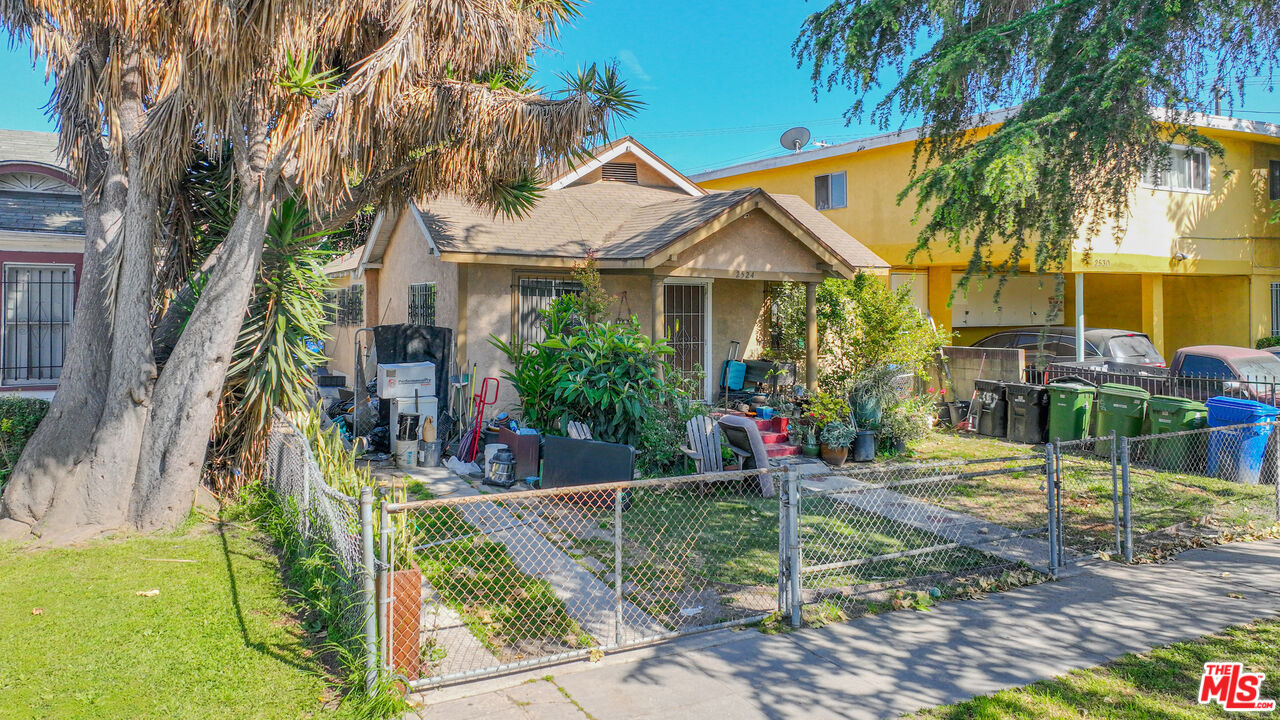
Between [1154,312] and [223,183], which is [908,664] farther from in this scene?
[1154,312]

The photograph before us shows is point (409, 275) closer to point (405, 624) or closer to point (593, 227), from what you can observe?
point (593, 227)

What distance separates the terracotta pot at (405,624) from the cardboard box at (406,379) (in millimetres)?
5852

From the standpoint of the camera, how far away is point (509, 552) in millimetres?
7070

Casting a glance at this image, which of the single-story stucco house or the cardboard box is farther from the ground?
the single-story stucco house

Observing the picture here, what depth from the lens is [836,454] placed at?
36.2 ft

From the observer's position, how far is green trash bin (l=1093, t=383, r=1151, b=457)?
11477 millimetres

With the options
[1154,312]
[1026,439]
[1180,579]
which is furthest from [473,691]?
[1154,312]

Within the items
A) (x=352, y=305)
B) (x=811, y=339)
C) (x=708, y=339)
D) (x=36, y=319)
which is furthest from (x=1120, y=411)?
(x=36, y=319)

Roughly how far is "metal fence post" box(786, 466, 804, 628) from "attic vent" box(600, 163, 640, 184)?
11.9m

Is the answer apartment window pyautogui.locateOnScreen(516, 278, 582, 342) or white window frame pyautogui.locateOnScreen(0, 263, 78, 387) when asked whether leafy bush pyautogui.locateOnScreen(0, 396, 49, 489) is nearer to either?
white window frame pyautogui.locateOnScreen(0, 263, 78, 387)

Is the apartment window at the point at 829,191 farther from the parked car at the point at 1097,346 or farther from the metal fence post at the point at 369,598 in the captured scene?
the metal fence post at the point at 369,598

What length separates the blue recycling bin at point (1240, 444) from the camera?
996 cm

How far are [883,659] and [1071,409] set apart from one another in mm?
8837

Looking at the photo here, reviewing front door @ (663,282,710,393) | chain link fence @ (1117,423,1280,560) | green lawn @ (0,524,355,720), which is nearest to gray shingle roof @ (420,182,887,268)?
front door @ (663,282,710,393)
